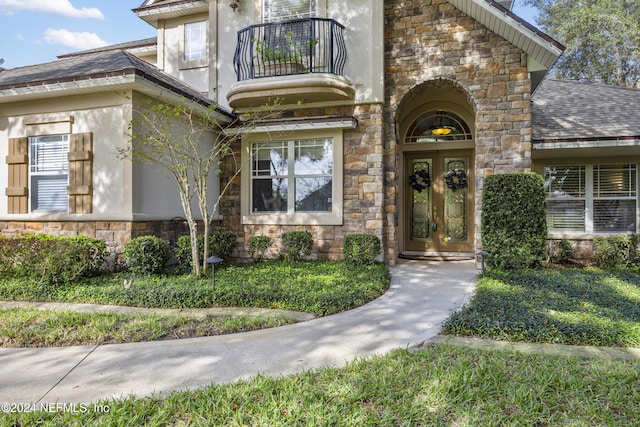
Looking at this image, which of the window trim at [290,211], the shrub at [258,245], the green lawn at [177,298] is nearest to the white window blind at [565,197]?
the green lawn at [177,298]

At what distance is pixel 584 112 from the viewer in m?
9.41

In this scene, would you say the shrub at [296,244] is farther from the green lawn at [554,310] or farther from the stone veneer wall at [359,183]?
the green lawn at [554,310]

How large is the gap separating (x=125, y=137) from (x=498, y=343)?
6634 millimetres

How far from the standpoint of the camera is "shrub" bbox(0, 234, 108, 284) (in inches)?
232

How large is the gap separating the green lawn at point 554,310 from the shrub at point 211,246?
4759 millimetres

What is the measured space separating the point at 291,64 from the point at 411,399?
25.3 ft

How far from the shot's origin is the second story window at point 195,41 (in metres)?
10.0

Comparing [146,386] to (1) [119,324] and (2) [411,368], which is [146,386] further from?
(2) [411,368]

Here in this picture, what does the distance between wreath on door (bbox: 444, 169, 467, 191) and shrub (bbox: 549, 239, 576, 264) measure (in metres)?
2.48

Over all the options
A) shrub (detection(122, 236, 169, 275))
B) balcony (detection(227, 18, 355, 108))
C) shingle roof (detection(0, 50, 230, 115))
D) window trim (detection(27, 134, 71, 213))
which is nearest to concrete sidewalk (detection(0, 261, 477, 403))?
shrub (detection(122, 236, 169, 275))

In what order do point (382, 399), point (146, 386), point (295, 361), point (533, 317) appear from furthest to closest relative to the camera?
1. point (533, 317)
2. point (295, 361)
3. point (146, 386)
4. point (382, 399)

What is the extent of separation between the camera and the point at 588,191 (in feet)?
29.3

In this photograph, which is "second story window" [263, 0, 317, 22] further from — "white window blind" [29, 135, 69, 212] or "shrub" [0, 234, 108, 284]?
"shrub" [0, 234, 108, 284]

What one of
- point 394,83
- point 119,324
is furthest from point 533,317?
point 394,83
